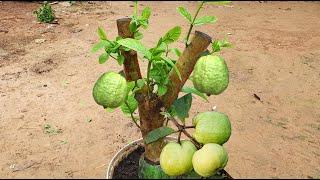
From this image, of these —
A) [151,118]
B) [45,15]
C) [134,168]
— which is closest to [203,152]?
[151,118]

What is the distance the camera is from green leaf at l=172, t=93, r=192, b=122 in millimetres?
1955

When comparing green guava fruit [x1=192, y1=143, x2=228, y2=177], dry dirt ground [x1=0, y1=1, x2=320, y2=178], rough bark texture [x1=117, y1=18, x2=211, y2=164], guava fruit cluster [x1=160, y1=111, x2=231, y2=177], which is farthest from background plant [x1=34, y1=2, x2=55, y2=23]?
green guava fruit [x1=192, y1=143, x2=228, y2=177]

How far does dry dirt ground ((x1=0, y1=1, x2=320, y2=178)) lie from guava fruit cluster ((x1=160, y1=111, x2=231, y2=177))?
1.05 ft

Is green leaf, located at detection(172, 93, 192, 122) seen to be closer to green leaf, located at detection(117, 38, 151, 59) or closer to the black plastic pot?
the black plastic pot

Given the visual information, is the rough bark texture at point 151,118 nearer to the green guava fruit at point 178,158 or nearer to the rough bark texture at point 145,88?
the rough bark texture at point 145,88

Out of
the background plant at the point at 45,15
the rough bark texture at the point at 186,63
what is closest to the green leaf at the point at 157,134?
the rough bark texture at the point at 186,63

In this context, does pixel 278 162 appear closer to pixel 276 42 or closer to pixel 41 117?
pixel 41 117

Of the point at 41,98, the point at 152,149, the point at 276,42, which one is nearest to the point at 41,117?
the point at 41,98

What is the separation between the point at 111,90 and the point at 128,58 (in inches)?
9.6

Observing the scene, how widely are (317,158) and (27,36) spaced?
3792mm

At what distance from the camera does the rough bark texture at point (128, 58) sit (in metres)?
1.81

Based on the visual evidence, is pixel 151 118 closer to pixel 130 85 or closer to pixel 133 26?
pixel 130 85

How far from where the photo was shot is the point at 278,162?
2.98 metres

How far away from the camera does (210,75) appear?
5.30 feet
